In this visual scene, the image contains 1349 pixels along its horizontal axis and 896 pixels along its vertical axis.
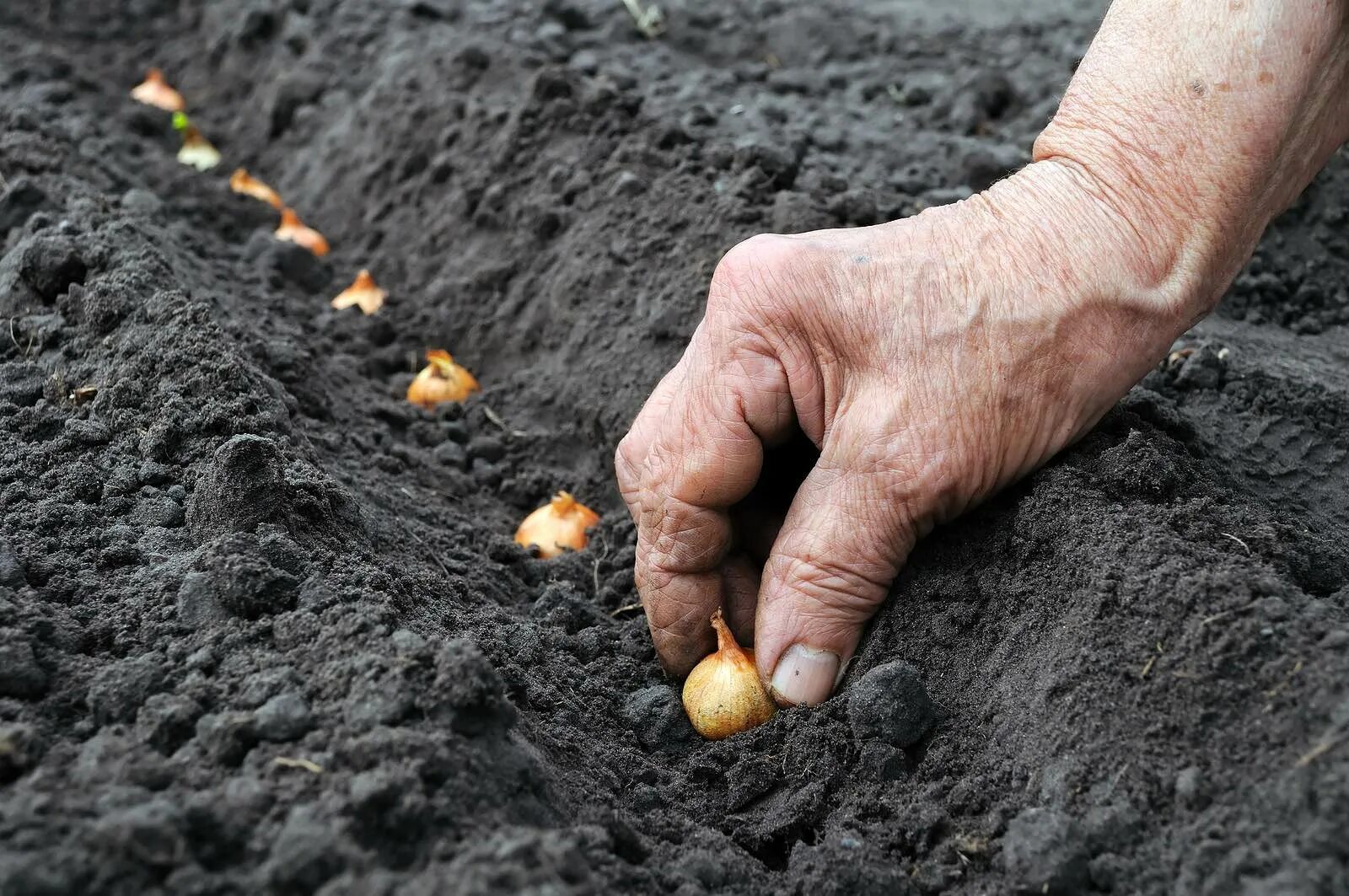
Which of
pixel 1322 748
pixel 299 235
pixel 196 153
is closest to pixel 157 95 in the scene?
pixel 196 153

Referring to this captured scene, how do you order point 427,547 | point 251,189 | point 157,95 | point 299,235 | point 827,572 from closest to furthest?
point 827,572
point 427,547
point 299,235
point 251,189
point 157,95

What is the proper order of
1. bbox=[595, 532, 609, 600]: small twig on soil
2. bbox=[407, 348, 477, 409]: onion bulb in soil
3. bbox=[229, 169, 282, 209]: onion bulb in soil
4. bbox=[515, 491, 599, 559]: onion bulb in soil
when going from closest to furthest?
1. bbox=[595, 532, 609, 600]: small twig on soil
2. bbox=[515, 491, 599, 559]: onion bulb in soil
3. bbox=[407, 348, 477, 409]: onion bulb in soil
4. bbox=[229, 169, 282, 209]: onion bulb in soil

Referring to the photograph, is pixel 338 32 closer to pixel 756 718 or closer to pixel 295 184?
pixel 295 184

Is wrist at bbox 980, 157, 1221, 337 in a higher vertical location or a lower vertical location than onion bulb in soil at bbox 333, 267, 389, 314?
higher

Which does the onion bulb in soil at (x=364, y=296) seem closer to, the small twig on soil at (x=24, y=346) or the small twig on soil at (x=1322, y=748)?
the small twig on soil at (x=24, y=346)

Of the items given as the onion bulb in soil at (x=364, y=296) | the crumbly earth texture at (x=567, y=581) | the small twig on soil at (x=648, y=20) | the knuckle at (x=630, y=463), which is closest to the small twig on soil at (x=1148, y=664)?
the crumbly earth texture at (x=567, y=581)

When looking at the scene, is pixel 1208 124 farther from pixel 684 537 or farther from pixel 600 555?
pixel 600 555

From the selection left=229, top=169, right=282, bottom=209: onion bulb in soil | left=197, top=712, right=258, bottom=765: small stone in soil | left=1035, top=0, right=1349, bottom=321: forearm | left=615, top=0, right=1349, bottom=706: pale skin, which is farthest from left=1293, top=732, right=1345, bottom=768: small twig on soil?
left=229, top=169, right=282, bottom=209: onion bulb in soil

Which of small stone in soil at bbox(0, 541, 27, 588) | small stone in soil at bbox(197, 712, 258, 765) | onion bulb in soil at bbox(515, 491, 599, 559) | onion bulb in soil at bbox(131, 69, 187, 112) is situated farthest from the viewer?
onion bulb in soil at bbox(131, 69, 187, 112)

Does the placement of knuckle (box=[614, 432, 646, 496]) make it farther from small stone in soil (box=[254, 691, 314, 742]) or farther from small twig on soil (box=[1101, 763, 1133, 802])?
small twig on soil (box=[1101, 763, 1133, 802])
